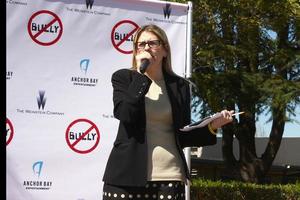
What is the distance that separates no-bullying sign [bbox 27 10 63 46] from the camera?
478 cm

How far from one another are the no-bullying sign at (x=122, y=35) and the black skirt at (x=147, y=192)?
2.54 metres

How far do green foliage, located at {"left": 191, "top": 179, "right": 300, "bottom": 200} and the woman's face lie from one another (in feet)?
21.1

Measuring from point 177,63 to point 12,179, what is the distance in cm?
189

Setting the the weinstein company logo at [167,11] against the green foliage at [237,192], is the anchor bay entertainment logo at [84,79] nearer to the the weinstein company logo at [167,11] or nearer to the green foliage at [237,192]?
the the weinstein company logo at [167,11]

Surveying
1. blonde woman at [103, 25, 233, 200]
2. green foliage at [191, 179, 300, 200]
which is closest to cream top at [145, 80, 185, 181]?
blonde woman at [103, 25, 233, 200]

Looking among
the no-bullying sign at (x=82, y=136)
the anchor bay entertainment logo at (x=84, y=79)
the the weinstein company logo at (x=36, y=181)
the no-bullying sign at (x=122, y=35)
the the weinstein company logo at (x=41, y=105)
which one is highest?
the no-bullying sign at (x=122, y=35)

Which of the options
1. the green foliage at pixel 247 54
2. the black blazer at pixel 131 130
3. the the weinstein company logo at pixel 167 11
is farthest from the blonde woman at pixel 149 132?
the green foliage at pixel 247 54

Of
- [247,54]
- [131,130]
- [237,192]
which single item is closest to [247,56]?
[247,54]

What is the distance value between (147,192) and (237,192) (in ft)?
22.8

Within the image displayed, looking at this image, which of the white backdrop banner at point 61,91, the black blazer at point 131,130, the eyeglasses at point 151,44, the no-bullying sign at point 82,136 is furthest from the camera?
the no-bullying sign at point 82,136

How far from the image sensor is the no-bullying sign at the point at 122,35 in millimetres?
5086

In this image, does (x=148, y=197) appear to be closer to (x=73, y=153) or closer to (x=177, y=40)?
(x=73, y=153)

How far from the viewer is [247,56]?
13.4 metres

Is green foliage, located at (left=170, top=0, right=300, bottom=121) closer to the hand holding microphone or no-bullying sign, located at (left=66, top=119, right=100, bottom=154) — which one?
no-bullying sign, located at (left=66, top=119, right=100, bottom=154)
